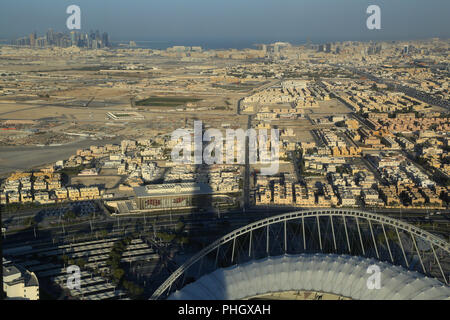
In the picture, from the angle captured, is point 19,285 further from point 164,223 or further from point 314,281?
point 314,281

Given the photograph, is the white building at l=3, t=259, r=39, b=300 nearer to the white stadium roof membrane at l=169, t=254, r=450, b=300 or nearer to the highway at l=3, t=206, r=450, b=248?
the highway at l=3, t=206, r=450, b=248

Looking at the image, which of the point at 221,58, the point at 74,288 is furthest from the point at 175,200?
Result: the point at 221,58

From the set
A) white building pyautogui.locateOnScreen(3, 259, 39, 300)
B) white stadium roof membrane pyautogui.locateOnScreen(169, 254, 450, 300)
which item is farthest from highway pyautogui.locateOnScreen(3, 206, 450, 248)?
white stadium roof membrane pyautogui.locateOnScreen(169, 254, 450, 300)

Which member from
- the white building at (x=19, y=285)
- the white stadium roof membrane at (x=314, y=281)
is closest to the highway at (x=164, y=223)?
the white building at (x=19, y=285)

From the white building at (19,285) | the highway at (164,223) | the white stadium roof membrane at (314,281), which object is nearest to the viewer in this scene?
the white stadium roof membrane at (314,281)

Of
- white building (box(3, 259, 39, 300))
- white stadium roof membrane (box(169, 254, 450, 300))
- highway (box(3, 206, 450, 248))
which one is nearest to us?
white stadium roof membrane (box(169, 254, 450, 300))

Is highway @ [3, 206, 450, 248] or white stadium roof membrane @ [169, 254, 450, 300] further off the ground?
white stadium roof membrane @ [169, 254, 450, 300]

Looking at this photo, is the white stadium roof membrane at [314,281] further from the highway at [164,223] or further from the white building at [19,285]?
the highway at [164,223]

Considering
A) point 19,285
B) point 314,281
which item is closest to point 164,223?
point 19,285
